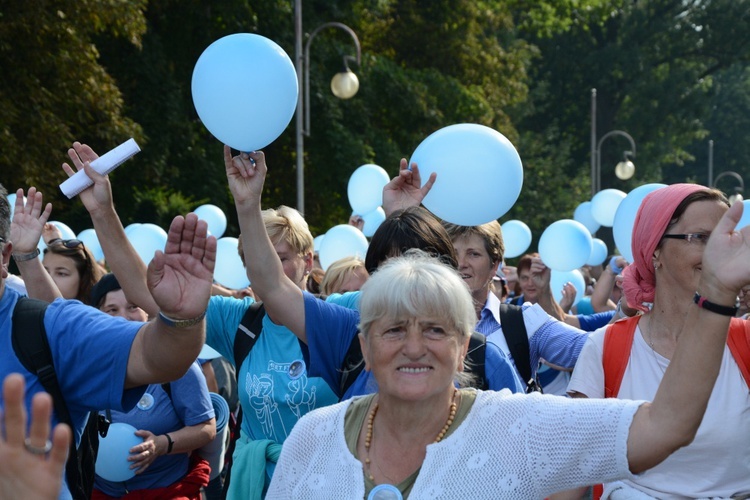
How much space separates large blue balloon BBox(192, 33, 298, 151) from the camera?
4363 mm

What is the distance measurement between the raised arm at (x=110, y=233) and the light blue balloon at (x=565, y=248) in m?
5.92

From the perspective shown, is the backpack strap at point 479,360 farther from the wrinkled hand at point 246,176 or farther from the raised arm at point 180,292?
the raised arm at point 180,292

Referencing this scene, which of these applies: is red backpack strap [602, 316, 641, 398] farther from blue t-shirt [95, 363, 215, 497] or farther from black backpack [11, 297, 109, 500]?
blue t-shirt [95, 363, 215, 497]

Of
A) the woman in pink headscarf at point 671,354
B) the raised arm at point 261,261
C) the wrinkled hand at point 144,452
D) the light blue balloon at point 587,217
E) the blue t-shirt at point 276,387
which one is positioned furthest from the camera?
the light blue balloon at point 587,217

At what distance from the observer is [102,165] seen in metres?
3.71

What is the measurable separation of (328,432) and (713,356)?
1033mm

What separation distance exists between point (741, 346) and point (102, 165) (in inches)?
83.7

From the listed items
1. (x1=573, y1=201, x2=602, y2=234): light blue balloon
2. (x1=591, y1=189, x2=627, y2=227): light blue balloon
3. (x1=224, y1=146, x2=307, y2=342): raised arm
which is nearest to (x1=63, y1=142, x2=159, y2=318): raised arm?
(x1=224, y1=146, x2=307, y2=342): raised arm

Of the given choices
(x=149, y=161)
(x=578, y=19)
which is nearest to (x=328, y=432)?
(x=149, y=161)

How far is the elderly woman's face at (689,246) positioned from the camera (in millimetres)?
3760

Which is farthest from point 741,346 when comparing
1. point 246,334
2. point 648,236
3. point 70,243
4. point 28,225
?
point 70,243

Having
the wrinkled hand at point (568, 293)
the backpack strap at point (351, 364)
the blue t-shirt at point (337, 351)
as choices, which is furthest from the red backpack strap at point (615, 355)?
the wrinkled hand at point (568, 293)

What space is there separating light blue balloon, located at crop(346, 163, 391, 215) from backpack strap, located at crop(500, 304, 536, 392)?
700cm

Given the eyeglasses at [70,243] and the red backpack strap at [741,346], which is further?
the eyeglasses at [70,243]
